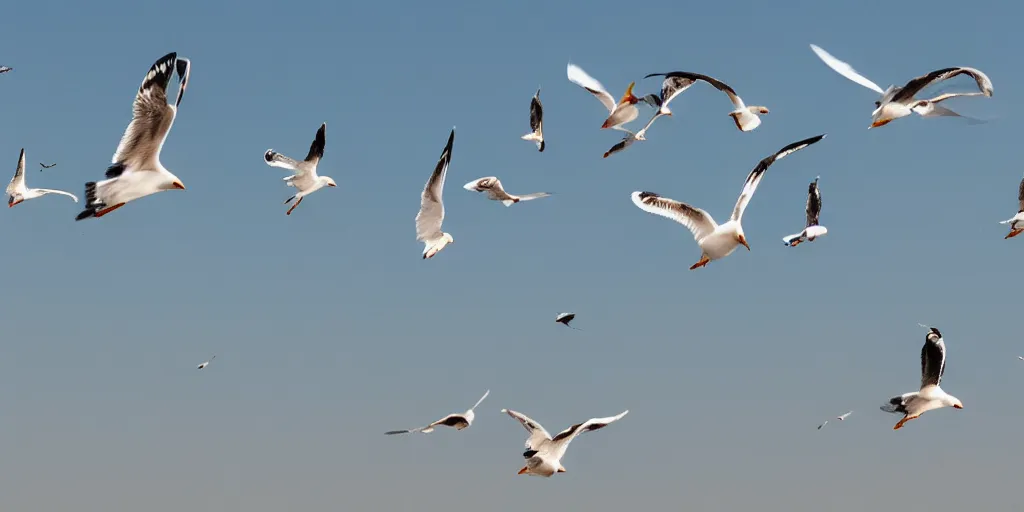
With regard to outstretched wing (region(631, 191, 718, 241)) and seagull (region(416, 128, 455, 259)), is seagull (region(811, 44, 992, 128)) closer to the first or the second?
outstretched wing (region(631, 191, 718, 241))

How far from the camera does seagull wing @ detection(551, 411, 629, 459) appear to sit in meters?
26.3

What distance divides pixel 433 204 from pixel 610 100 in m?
4.83

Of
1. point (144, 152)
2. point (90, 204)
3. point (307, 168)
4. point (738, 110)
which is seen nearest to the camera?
point (144, 152)

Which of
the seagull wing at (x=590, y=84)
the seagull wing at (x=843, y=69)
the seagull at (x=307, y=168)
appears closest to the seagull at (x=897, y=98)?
the seagull wing at (x=843, y=69)

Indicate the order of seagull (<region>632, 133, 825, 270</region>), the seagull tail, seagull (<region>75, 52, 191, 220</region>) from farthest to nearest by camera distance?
seagull (<region>632, 133, 825, 270</region>) < the seagull tail < seagull (<region>75, 52, 191, 220</region>)

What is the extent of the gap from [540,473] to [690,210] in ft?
20.3

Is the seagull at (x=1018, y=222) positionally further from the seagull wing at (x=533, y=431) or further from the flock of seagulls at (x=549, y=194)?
the seagull wing at (x=533, y=431)

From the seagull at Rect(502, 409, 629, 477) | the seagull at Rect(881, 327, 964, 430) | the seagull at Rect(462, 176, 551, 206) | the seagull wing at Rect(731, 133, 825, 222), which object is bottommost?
the seagull at Rect(502, 409, 629, 477)

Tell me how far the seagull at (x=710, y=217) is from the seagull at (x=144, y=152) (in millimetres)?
9516

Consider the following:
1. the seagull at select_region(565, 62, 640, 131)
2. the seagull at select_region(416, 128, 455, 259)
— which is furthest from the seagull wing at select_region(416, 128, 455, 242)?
the seagull at select_region(565, 62, 640, 131)

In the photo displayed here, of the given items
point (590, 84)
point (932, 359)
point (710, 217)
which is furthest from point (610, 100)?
point (932, 359)

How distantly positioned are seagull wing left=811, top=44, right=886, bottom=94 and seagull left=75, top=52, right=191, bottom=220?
43.2ft

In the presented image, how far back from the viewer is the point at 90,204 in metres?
24.4

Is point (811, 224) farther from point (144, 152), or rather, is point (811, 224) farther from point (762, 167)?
point (144, 152)
